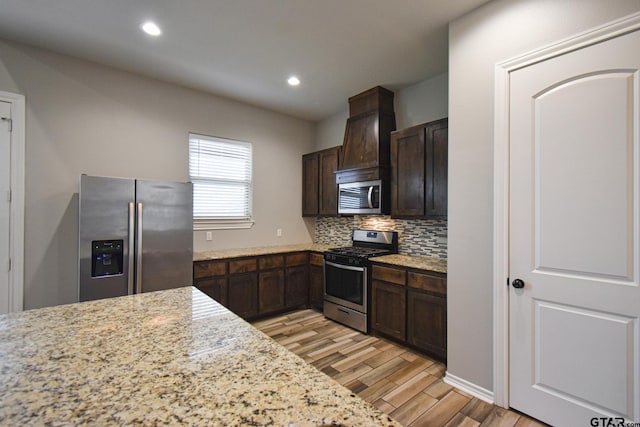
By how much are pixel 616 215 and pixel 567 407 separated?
118cm

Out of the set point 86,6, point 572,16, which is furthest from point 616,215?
point 86,6

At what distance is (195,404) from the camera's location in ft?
2.37

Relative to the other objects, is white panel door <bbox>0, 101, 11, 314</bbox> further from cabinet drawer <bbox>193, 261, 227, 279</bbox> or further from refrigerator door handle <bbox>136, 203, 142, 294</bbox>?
cabinet drawer <bbox>193, 261, 227, 279</bbox>

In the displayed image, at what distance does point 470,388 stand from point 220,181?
11.5 ft

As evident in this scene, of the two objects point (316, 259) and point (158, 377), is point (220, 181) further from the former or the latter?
point (158, 377)

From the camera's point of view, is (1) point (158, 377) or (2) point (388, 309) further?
(2) point (388, 309)

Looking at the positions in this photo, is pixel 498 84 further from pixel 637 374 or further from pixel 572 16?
pixel 637 374

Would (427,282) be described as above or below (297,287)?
above

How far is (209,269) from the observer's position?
3.33 metres

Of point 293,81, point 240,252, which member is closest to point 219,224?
point 240,252

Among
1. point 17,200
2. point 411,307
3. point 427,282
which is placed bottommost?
point 411,307

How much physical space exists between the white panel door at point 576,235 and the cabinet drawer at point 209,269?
2806 mm

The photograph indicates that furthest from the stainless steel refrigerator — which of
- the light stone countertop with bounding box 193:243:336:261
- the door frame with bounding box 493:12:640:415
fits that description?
the door frame with bounding box 493:12:640:415

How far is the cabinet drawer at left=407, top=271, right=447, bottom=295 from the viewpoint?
2.62m
